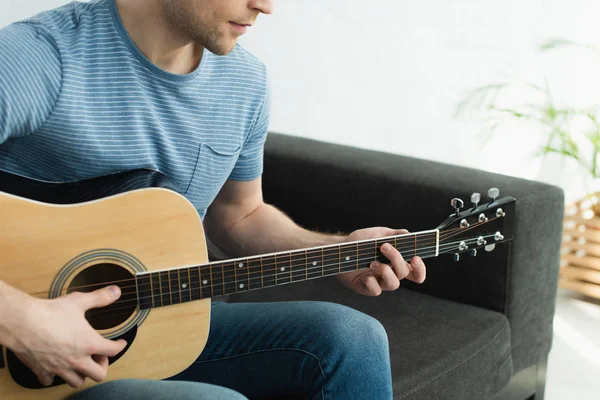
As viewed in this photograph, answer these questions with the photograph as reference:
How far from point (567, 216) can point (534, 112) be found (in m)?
0.62

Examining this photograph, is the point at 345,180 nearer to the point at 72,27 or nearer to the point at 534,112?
the point at 72,27

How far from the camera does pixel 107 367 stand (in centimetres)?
118

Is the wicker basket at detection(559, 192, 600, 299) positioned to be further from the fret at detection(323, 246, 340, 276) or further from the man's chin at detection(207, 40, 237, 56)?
the man's chin at detection(207, 40, 237, 56)

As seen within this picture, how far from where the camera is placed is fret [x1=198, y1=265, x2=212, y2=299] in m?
1.25

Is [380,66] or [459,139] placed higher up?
[380,66]

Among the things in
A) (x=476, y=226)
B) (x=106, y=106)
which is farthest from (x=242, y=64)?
(x=476, y=226)

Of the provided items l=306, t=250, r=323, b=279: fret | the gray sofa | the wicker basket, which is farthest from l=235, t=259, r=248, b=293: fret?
the wicker basket

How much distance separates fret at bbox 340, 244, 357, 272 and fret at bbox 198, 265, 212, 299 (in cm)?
24

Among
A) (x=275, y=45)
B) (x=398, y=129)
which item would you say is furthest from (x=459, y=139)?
(x=275, y=45)

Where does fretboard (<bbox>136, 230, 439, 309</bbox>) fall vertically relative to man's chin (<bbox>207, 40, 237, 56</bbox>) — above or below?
below

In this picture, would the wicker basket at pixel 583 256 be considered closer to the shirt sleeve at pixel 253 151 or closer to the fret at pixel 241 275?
the shirt sleeve at pixel 253 151

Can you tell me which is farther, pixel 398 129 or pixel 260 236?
pixel 398 129

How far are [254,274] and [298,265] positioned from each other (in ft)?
0.27

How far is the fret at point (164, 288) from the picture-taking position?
3.99ft
